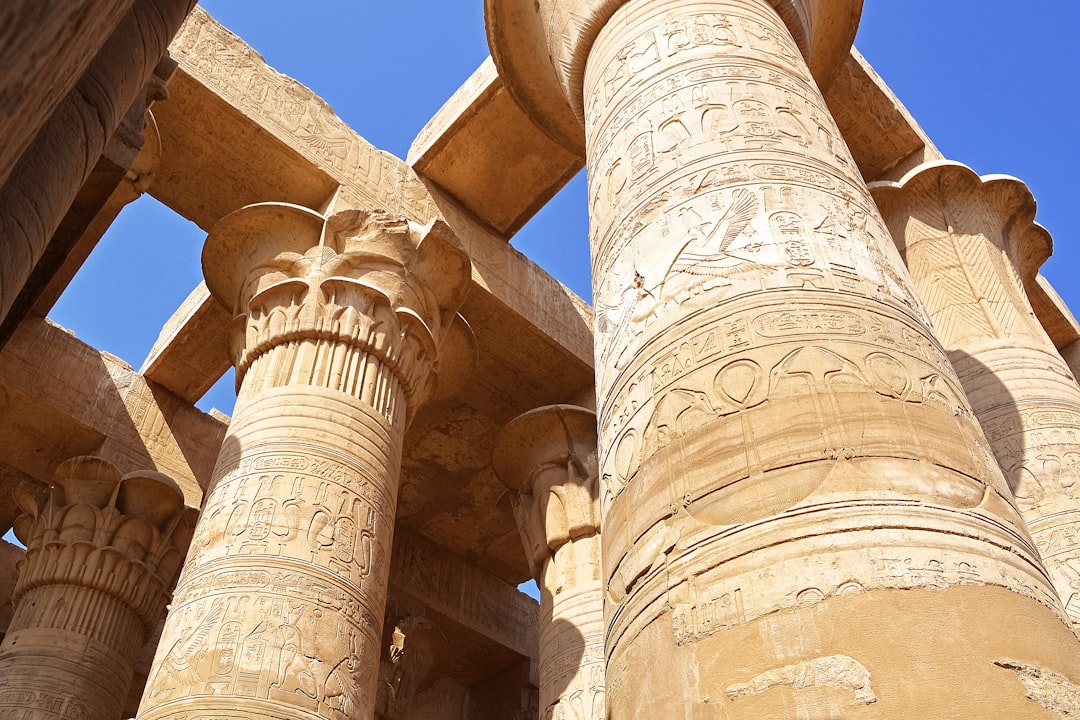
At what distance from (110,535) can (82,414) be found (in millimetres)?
1514

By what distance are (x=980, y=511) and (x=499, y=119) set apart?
6717 millimetres

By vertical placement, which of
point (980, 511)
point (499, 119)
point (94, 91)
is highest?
point (499, 119)

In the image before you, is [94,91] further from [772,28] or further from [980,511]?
[772,28]

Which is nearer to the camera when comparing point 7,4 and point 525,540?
point 7,4

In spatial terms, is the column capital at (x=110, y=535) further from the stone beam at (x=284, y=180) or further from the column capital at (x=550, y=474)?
the column capital at (x=550, y=474)

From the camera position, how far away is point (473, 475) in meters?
10.1

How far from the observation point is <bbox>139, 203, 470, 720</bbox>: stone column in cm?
473

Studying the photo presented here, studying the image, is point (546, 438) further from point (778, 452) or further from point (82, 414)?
point (778, 452)

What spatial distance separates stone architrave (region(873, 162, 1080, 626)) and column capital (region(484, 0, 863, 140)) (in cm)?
141

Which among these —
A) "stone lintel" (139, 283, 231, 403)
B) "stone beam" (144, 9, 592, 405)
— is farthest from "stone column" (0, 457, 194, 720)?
"stone beam" (144, 9, 592, 405)

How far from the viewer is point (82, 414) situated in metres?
8.84

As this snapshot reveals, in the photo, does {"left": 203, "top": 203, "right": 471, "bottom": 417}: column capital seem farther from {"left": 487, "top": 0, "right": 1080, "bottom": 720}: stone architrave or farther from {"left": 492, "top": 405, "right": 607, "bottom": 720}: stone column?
{"left": 487, "top": 0, "right": 1080, "bottom": 720}: stone architrave

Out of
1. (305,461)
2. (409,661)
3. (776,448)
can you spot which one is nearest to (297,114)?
(305,461)

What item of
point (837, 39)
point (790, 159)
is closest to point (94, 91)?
point (790, 159)
